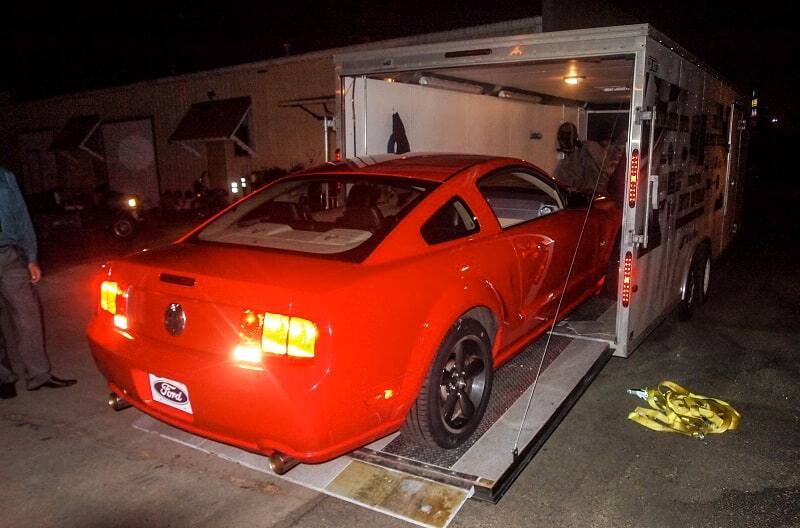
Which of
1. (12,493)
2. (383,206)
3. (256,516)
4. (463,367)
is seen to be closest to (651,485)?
(463,367)

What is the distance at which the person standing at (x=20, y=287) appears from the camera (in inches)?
156

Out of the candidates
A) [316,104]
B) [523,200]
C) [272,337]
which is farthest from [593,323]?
[316,104]

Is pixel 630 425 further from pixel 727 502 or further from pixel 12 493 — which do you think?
pixel 12 493

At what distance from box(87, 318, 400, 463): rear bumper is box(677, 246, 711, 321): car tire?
4039 millimetres

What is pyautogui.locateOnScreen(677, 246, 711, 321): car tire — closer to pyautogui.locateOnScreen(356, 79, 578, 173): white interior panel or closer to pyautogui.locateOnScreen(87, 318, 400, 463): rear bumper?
pyautogui.locateOnScreen(356, 79, 578, 173): white interior panel

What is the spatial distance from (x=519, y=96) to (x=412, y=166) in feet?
23.0

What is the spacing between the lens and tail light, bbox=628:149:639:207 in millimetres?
3961

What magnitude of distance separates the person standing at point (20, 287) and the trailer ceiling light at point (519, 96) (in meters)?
7.06

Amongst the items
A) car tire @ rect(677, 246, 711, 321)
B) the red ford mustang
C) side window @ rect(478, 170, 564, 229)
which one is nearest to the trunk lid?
the red ford mustang

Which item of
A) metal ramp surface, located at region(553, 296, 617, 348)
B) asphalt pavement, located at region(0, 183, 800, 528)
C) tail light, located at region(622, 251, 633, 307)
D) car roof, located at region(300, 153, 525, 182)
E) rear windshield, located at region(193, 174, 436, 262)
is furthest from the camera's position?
metal ramp surface, located at region(553, 296, 617, 348)

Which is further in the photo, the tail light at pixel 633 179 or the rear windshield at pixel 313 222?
the tail light at pixel 633 179

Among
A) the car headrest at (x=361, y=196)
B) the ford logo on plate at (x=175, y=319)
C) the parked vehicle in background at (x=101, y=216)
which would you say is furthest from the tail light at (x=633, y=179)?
the parked vehicle in background at (x=101, y=216)

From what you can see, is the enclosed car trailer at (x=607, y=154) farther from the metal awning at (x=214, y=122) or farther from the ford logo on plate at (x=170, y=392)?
the metal awning at (x=214, y=122)

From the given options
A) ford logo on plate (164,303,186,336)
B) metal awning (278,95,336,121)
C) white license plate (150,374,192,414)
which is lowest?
white license plate (150,374,192,414)
